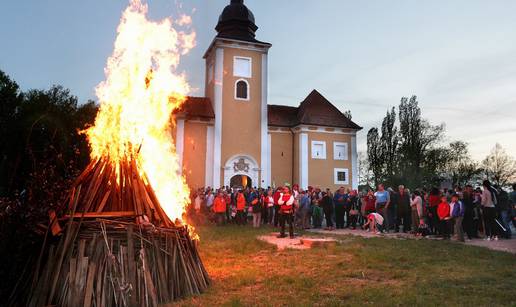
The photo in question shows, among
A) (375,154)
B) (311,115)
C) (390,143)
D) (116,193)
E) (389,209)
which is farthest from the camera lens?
(375,154)

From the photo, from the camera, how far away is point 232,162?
1223 inches

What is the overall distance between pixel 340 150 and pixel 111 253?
97.5ft

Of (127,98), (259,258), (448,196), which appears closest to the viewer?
(127,98)

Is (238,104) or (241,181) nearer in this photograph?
(241,181)

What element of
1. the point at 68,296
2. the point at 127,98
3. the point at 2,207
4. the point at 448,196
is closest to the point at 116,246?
the point at 68,296

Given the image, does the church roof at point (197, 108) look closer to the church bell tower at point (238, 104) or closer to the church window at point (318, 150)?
the church bell tower at point (238, 104)

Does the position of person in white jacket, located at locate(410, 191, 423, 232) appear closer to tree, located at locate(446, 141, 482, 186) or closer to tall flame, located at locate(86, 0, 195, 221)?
tall flame, located at locate(86, 0, 195, 221)

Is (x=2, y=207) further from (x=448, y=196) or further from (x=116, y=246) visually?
(x=448, y=196)

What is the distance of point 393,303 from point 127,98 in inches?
222

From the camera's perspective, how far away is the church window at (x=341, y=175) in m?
33.3

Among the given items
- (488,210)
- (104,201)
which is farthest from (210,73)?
(104,201)

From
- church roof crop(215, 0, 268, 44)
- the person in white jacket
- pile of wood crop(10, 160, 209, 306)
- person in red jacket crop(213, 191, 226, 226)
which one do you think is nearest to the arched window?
church roof crop(215, 0, 268, 44)

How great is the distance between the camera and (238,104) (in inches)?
1252

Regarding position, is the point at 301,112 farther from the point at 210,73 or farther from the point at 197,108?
the point at 197,108
